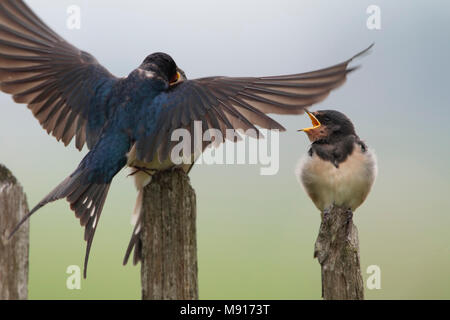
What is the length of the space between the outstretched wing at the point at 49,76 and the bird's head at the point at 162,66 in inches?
8.2

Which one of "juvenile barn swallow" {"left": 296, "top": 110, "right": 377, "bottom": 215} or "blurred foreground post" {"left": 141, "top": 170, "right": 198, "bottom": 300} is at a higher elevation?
"juvenile barn swallow" {"left": 296, "top": 110, "right": 377, "bottom": 215}

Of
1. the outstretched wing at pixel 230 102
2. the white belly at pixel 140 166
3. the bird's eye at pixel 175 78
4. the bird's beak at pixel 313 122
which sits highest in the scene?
the bird's eye at pixel 175 78

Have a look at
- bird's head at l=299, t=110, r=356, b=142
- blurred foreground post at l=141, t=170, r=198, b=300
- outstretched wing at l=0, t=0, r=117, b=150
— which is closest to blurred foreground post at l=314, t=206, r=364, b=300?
blurred foreground post at l=141, t=170, r=198, b=300

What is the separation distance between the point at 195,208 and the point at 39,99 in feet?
4.71

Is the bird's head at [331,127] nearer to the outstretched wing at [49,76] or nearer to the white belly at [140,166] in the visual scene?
the white belly at [140,166]

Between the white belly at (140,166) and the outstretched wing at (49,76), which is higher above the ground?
the outstretched wing at (49,76)

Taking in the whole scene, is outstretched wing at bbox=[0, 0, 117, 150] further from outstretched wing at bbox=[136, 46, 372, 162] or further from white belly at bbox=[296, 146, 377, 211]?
white belly at bbox=[296, 146, 377, 211]

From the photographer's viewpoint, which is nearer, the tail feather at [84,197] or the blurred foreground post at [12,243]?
the blurred foreground post at [12,243]

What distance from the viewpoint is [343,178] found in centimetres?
367

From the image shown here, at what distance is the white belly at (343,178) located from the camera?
3682 mm

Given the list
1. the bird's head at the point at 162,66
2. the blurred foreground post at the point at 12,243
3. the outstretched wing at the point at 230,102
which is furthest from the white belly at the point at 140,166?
the blurred foreground post at the point at 12,243

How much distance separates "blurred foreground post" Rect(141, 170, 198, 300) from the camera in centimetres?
234
